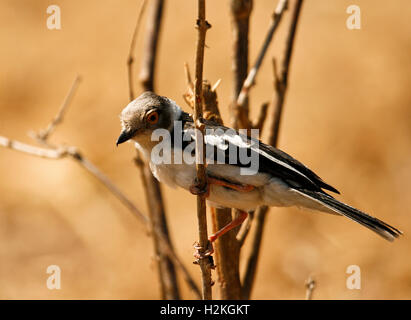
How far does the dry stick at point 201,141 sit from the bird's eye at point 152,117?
0.51 m

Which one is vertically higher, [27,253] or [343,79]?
[343,79]

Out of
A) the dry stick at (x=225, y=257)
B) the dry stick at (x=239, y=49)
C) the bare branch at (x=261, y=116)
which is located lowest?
the dry stick at (x=225, y=257)

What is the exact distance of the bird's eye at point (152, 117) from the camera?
3.42m

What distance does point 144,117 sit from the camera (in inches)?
134

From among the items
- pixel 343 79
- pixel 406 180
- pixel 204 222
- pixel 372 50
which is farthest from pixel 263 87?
pixel 204 222

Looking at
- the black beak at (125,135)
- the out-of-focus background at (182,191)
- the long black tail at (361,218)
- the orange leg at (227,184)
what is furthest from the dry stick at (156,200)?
the out-of-focus background at (182,191)

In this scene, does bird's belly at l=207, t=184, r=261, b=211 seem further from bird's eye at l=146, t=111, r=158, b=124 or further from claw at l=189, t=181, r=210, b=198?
bird's eye at l=146, t=111, r=158, b=124

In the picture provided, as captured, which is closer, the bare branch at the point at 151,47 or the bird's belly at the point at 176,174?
the bird's belly at the point at 176,174

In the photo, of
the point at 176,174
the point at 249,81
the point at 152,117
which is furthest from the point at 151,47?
the point at 176,174

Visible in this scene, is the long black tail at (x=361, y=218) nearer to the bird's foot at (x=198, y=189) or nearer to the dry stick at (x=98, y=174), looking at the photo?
the bird's foot at (x=198, y=189)

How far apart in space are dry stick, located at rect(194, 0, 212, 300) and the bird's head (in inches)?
19.9
